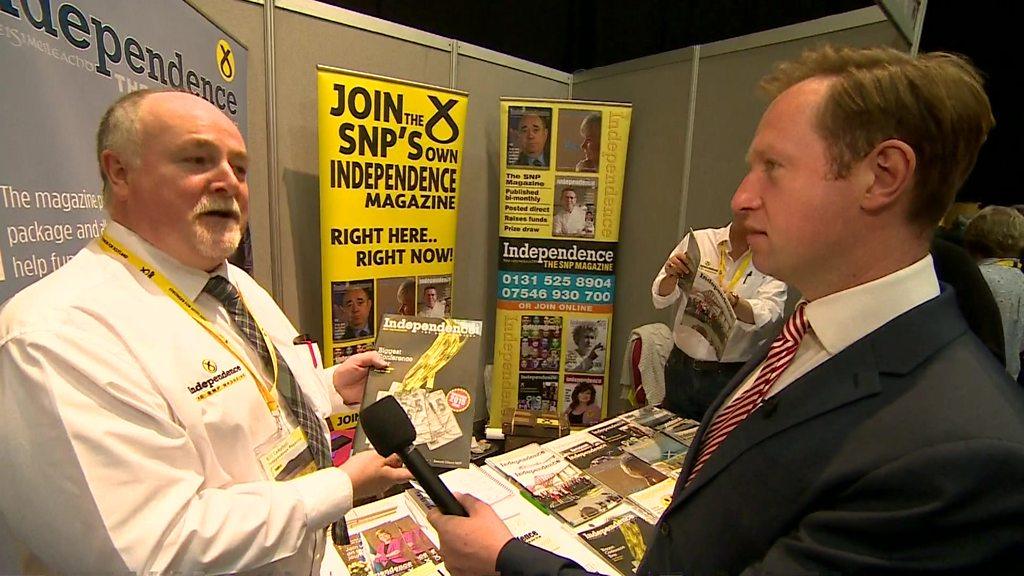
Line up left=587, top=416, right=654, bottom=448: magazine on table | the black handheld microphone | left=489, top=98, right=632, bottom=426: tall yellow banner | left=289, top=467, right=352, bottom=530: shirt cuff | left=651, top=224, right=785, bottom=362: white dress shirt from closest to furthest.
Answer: the black handheld microphone, left=289, top=467, right=352, bottom=530: shirt cuff, left=587, top=416, right=654, bottom=448: magazine on table, left=651, top=224, right=785, bottom=362: white dress shirt, left=489, top=98, right=632, bottom=426: tall yellow banner

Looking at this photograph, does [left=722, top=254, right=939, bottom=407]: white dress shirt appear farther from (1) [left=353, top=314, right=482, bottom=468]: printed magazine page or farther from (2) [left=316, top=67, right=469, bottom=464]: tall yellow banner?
(2) [left=316, top=67, right=469, bottom=464]: tall yellow banner

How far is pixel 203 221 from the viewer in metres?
1.13

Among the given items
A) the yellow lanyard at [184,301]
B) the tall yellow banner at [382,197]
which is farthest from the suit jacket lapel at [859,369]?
the tall yellow banner at [382,197]

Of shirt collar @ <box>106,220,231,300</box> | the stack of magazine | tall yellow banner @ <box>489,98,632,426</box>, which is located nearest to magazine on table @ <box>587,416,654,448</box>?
the stack of magazine

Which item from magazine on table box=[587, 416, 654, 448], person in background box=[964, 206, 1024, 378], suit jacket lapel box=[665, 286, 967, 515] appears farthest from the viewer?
person in background box=[964, 206, 1024, 378]

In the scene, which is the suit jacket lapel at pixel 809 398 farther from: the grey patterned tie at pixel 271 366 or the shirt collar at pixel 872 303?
the grey patterned tie at pixel 271 366

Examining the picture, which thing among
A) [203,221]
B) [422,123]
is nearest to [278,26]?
[422,123]

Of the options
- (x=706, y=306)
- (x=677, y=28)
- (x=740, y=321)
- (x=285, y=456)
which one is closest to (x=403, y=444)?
(x=285, y=456)

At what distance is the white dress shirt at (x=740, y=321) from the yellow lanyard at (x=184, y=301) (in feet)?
6.12

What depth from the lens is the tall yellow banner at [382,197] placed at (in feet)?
8.68

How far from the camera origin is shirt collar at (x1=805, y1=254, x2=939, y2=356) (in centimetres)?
80

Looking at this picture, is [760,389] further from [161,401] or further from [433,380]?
[161,401]

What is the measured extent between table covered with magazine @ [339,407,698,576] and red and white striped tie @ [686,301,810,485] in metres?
0.43

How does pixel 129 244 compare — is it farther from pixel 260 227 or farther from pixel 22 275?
pixel 260 227
